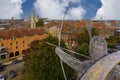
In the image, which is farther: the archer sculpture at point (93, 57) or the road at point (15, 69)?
the road at point (15, 69)

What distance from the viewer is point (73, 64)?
16.0 m

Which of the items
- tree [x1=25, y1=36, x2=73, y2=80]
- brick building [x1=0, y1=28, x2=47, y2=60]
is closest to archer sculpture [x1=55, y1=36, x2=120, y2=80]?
tree [x1=25, y1=36, x2=73, y2=80]

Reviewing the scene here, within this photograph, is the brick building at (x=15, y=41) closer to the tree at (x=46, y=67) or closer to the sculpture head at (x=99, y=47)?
the tree at (x=46, y=67)

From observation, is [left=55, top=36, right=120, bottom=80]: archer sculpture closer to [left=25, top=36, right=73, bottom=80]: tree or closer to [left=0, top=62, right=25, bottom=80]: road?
[left=25, top=36, right=73, bottom=80]: tree

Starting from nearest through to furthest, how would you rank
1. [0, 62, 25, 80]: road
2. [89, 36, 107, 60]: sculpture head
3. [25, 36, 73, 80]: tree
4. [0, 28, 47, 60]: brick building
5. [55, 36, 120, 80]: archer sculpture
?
1. [55, 36, 120, 80]: archer sculpture
2. [89, 36, 107, 60]: sculpture head
3. [25, 36, 73, 80]: tree
4. [0, 62, 25, 80]: road
5. [0, 28, 47, 60]: brick building

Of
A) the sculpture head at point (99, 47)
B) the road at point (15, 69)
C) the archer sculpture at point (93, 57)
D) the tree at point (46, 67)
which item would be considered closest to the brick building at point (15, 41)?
the road at point (15, 69)

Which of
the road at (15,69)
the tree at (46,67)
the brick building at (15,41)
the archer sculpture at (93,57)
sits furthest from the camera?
the brick building at (15,41)

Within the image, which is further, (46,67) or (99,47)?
(46,67)

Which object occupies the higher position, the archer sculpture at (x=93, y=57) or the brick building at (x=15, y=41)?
the archer sculpture at (x=93, y=57)

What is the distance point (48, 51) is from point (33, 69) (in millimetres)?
3604

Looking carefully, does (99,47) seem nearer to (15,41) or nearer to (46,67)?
(46,67)

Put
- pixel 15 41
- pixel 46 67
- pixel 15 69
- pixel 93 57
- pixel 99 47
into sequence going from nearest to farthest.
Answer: pixel 99 47
pixel 93 57
pixel 46 67
pixel 15 69
pixel 15 41

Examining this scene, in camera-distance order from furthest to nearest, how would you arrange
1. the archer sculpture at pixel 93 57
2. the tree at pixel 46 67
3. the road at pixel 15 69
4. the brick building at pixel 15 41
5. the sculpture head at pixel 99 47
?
the brick building at pixel 15 41
the road at pixel 15 69
the tree at pixel 46 67
the sculpture head at pixel 99 47
the archer sculpture at pixel 93 57

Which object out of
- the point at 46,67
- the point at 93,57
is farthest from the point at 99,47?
the point at 46,67
